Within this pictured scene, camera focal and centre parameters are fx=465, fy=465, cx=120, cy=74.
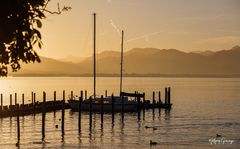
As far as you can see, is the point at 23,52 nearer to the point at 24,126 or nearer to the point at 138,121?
the point at 24,126

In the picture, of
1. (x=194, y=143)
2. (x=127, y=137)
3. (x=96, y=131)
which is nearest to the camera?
(x=194, y=143)

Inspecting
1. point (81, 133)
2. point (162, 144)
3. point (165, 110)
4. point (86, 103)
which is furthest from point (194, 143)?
point (165, 110)

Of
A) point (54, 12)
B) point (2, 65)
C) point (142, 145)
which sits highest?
point (54, 12)

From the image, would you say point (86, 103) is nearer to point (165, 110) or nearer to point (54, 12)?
point (165, 110)

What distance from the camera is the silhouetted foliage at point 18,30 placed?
11633 mm

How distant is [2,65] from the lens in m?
13.1

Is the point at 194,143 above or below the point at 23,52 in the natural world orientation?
below

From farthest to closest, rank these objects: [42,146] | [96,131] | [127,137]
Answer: [96,131] < [127,137] < [42,146]

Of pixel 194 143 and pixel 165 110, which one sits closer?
pixel 194 143

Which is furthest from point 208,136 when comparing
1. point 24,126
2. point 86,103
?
point 86,103

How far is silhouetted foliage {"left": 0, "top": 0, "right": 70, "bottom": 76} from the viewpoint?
38.2 feet

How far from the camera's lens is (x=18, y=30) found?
39.9ft

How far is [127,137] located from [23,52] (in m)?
39.5

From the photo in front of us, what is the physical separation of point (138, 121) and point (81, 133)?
16.0m
